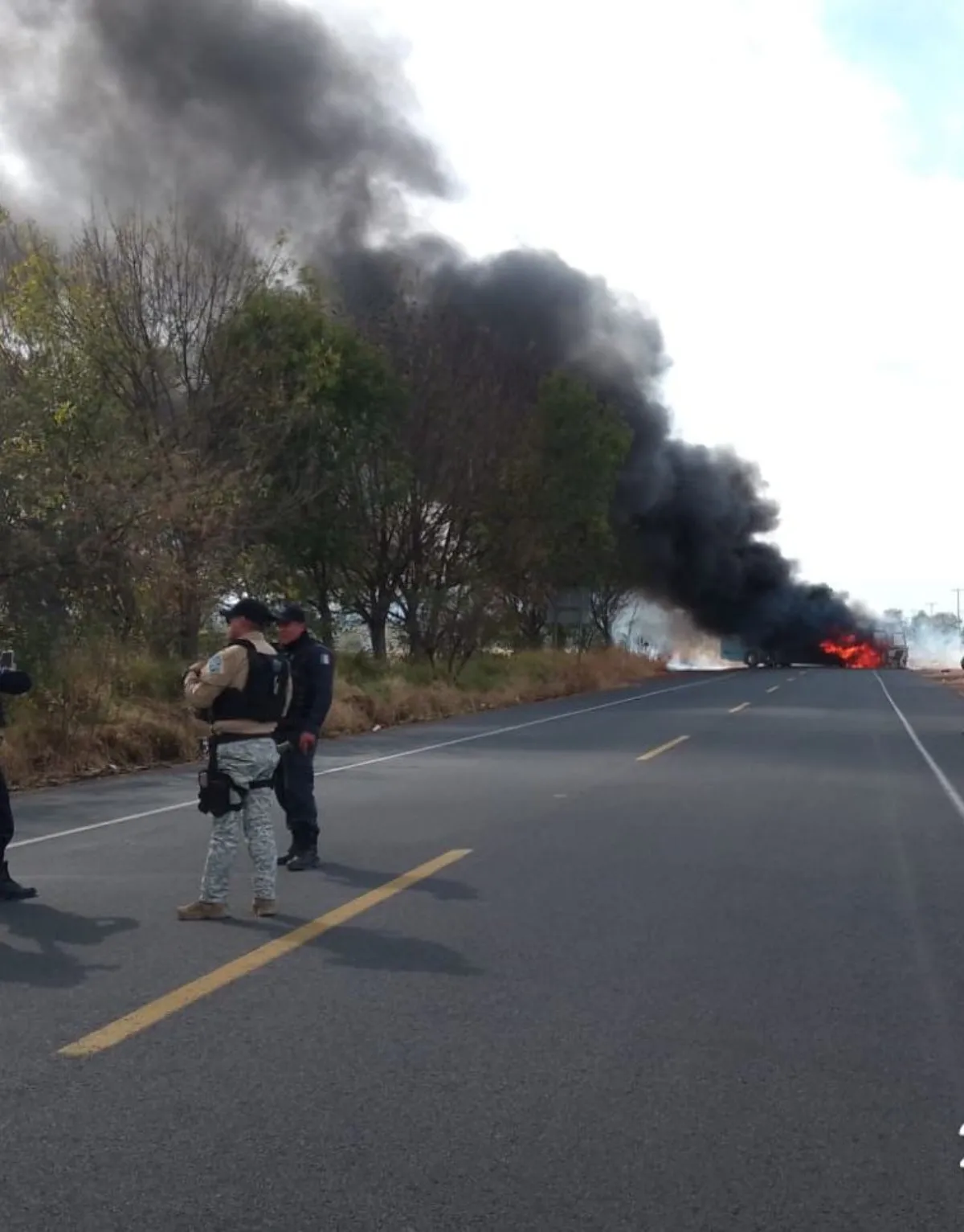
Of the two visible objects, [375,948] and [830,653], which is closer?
[375,948]

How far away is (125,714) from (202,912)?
37.5ft

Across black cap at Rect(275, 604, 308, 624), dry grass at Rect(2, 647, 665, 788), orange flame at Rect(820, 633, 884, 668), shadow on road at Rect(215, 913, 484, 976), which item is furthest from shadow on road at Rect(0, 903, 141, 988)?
orange flame at Rect(820, 633, 884, 668)

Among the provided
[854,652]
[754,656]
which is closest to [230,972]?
[754,656]

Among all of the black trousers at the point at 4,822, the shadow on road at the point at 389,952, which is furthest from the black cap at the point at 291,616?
the shadow on road at the point at 389,952

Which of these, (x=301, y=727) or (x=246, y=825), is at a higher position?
(x=301, y=727)

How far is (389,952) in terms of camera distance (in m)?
6.90

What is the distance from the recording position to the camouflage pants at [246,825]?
7633mm

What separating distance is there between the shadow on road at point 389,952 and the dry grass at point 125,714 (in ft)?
30.7

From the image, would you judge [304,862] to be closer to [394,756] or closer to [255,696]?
[255,696]

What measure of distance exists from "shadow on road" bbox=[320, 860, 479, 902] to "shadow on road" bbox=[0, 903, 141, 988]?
5.21 ft

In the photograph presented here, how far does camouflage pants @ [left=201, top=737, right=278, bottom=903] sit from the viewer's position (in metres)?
7.63

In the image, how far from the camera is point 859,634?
6850 cm

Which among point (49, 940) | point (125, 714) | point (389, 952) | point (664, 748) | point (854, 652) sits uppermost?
point (854, 652)

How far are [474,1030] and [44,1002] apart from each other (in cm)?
169
